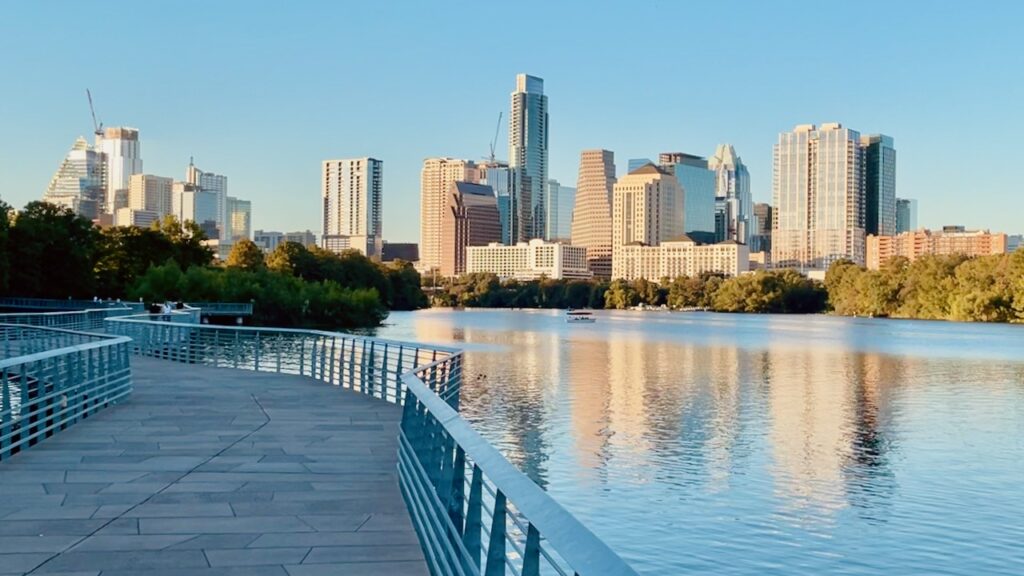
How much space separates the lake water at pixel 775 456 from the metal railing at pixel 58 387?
8.18 m

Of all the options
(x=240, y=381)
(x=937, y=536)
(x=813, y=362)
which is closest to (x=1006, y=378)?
(x=813, y=362)

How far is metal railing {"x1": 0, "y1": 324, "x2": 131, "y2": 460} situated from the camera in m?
12.6

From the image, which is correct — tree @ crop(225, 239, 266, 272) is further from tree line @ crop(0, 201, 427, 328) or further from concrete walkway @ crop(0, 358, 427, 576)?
concrete walkway @ crop(0, 358, 427, 576)

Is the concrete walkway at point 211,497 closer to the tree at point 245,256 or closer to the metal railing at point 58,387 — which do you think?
the metal railing at point 58,387

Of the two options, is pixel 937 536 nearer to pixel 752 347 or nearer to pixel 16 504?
pixel 16 504

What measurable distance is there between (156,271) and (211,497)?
8748 centimetres

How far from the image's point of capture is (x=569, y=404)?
1529 inches

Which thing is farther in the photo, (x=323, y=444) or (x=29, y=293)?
(x=29, y=293)

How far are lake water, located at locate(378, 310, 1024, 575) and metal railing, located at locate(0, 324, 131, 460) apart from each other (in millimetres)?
8176

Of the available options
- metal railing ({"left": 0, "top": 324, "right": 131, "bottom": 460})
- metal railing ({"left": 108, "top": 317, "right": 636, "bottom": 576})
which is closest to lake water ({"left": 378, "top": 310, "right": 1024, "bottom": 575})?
metal railing ({"left": 108, "top": 317, "right": 636, "bottom": 576})

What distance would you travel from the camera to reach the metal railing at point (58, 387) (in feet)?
41.4

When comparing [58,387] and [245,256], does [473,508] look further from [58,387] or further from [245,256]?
[245,256]

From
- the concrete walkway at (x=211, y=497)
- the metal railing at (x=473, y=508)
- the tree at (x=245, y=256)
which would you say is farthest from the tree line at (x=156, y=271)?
the metal railing at (x=473, y=508)

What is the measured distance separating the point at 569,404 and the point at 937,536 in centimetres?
2027
